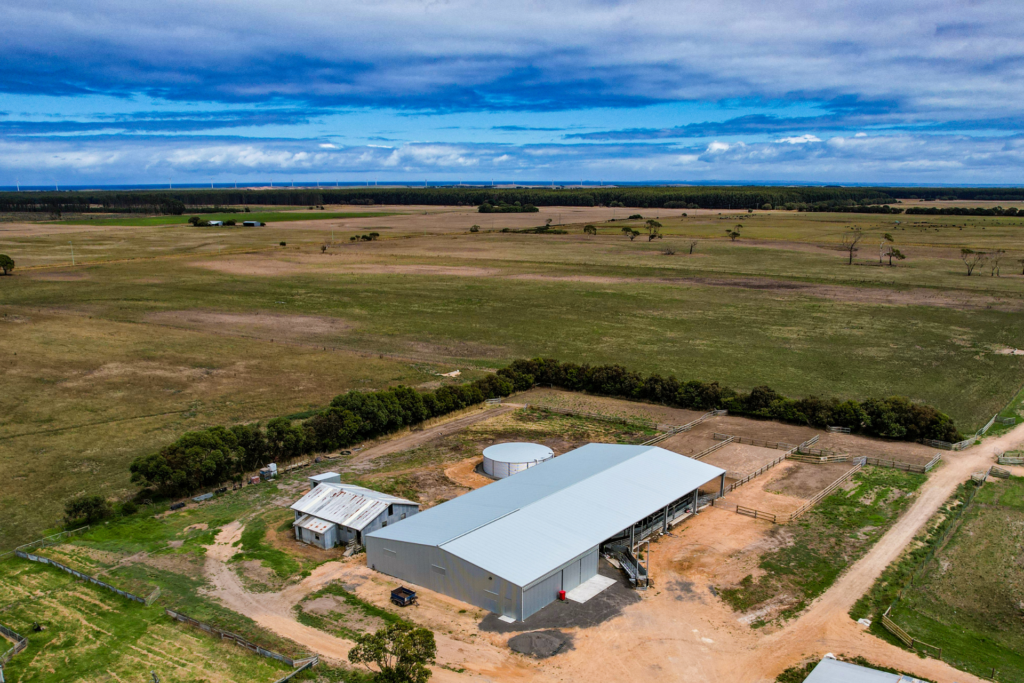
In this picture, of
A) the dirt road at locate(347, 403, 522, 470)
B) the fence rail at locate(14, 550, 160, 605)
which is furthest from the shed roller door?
the dirt road at locate(347, 403, 522, 470)

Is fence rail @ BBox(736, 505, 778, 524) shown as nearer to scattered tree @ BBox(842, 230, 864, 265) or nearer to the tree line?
the tree line

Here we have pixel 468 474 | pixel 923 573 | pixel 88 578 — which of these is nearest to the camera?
pixel 88 578

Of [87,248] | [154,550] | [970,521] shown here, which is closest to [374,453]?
[154,550]

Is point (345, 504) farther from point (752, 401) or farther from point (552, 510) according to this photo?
point (752, 401)

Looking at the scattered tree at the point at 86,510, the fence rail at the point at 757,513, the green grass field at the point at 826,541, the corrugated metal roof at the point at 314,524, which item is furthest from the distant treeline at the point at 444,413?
the fence rail at the point at 757,513

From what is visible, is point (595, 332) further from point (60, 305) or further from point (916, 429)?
point (60, 305)

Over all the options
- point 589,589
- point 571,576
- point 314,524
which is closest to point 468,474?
point 314,524
